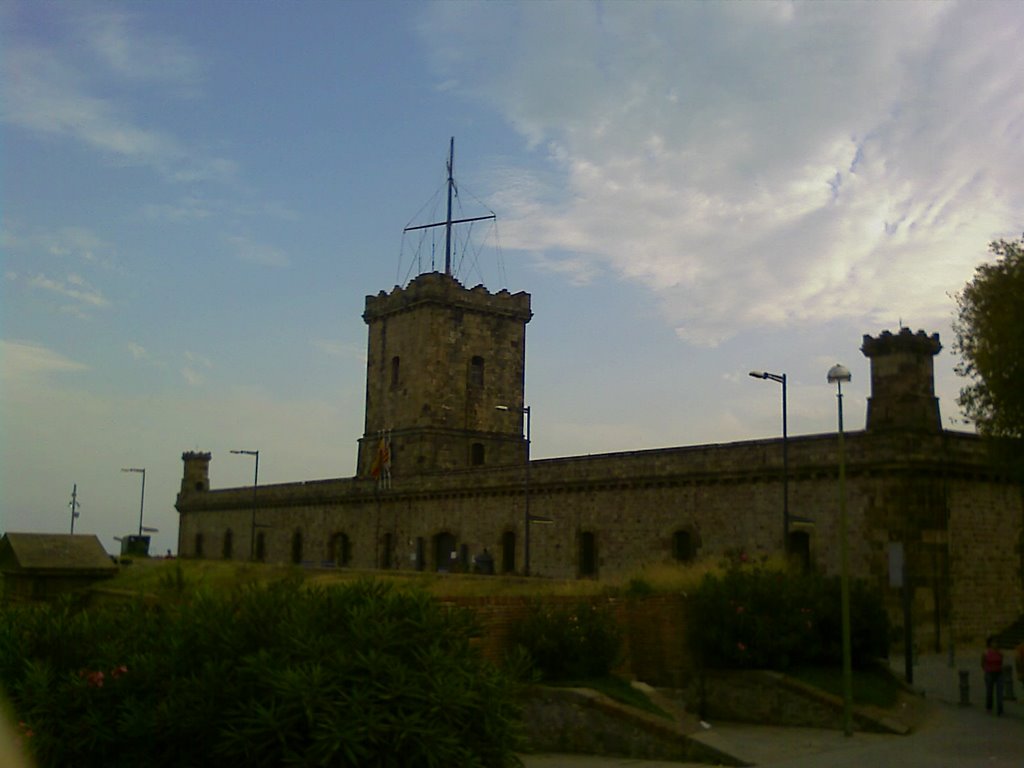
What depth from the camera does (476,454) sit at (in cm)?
4866

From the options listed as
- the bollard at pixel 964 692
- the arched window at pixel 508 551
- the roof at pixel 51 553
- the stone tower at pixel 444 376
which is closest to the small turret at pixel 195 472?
the stone tower at pixel 444 376

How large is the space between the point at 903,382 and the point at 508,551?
16271mm

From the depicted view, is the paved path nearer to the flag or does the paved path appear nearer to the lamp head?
the lamp head

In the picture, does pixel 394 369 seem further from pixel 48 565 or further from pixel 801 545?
pixel 48 565

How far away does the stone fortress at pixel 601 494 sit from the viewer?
2764 centimetres

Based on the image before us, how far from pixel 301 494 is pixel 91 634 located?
1596 inches

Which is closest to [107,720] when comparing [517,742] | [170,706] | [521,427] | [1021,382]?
[170,706]

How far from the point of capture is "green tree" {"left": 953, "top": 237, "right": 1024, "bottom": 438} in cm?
2259

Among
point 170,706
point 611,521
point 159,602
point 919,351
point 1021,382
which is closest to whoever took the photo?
point 170,706

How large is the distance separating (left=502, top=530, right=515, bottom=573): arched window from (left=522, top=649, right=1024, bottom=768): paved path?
19845mm

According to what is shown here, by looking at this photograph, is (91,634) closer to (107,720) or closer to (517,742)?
(107,720)

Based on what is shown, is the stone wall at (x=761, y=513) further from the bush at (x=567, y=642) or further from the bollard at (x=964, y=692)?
the bush at (x=567, y=642)

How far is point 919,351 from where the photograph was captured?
29000mm

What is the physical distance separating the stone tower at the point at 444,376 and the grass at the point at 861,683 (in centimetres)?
2784
